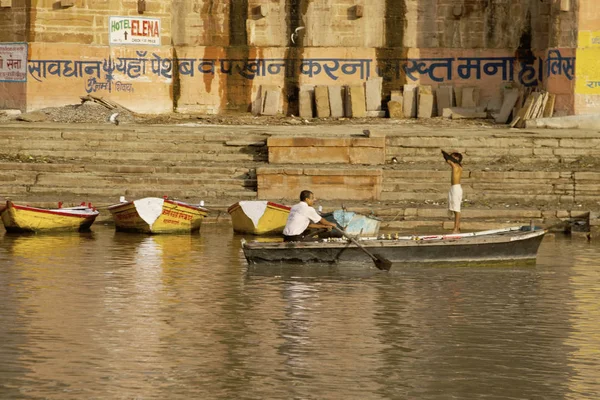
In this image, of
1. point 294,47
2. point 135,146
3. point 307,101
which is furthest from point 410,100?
point 135,146

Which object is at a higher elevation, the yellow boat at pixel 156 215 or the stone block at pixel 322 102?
the stone block at pixel 322 102

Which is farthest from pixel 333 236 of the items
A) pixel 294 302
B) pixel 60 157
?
pixel 60 157

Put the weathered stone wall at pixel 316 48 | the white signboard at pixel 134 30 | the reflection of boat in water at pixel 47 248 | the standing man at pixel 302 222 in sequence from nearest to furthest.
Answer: the standing man at pixel 302 222
the reflection of boat in water at pixel 47 248
the white signboard at pixel 134 30
the weathered stone wall at pixel 316 48

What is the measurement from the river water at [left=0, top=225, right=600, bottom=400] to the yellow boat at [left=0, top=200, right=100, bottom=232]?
1.90 metres

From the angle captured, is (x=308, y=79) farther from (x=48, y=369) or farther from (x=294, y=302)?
(x=48, y=369)

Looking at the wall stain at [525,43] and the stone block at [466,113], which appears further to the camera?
the wall stain at [525,43]

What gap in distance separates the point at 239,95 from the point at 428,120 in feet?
14.7

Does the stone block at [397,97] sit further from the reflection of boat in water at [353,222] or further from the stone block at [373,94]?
the reflection of boat in water at [353,222]

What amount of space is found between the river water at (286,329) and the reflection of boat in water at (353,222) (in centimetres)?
143

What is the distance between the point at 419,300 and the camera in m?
14.1

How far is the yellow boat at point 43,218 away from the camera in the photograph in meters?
19.6

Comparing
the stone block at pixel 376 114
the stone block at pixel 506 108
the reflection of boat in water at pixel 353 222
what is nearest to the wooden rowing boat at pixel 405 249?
the reflection of boat in water at pixel 353 222

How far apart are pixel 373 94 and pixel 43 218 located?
12.3 meters

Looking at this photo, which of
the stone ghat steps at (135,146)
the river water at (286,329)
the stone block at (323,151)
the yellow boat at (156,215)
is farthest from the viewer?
the stone ghat steps at (135,146)
